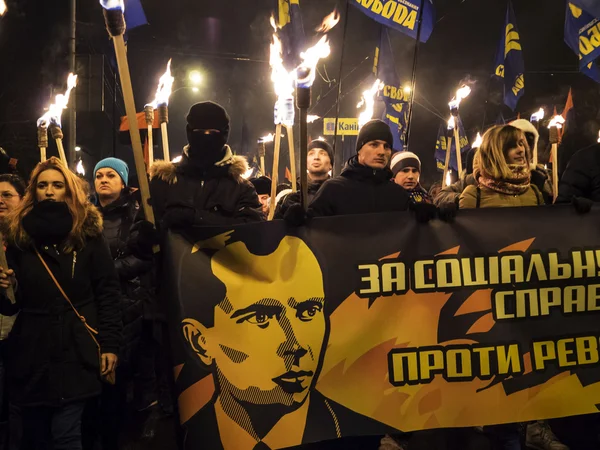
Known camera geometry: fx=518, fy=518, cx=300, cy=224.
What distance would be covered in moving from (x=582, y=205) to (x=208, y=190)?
91.7 inches

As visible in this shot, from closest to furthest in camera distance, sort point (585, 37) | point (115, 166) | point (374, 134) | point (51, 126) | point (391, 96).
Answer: point (374, 134), point (115, 166), point (51, 126), point (585, 37), point (391, 96)

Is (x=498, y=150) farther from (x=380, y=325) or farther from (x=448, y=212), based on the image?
(x=380, y=325)

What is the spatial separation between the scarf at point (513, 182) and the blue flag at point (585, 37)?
5.01 metres

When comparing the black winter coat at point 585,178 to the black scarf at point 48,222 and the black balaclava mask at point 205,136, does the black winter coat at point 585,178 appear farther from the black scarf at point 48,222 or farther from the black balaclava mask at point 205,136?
the black scarf at point 48,222

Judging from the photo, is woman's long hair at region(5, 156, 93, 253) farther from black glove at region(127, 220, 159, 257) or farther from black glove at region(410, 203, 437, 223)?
black glove at region(410, 203, 437, 223)

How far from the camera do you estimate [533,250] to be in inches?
120

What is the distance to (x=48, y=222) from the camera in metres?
2.96

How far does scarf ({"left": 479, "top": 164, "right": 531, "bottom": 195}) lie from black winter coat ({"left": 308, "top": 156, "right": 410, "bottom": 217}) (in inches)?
22.4

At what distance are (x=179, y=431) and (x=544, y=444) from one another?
8.55ft

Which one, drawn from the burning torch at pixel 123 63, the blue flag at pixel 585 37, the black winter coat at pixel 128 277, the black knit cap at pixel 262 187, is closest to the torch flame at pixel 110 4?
the burning torch at pixel 123 63

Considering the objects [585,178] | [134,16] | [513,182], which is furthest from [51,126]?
[585,178]

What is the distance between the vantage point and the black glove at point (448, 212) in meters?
3.01

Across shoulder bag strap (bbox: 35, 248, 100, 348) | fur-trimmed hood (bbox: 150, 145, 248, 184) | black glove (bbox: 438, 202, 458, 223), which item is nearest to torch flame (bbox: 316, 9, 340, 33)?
fur-trimmed hood (bbox: 150, 145, 248, 184)

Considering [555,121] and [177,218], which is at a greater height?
[555,121]
